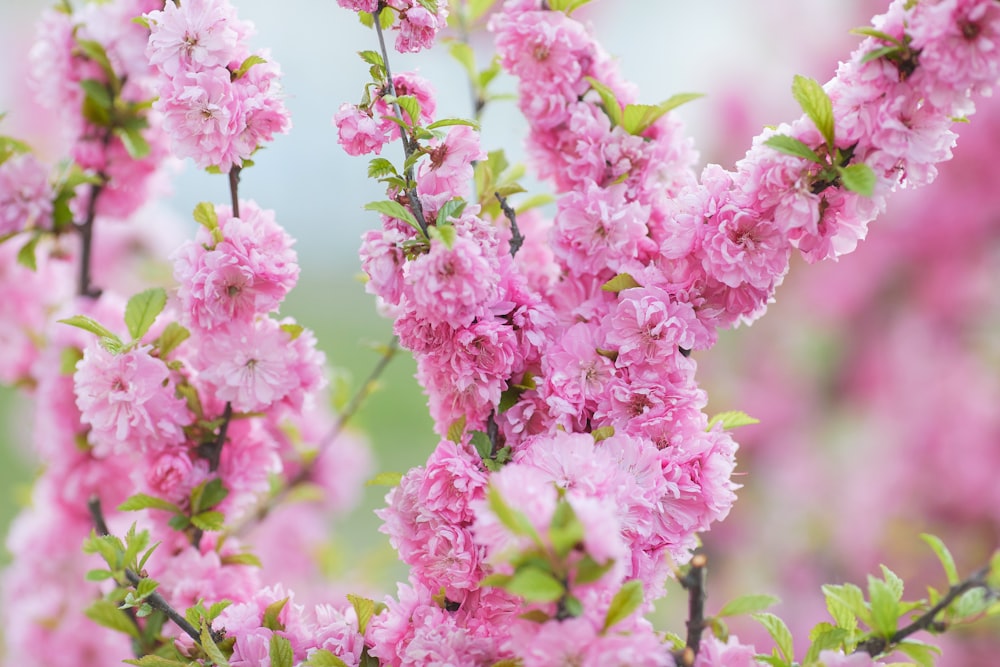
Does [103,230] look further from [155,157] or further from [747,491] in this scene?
[747,491]

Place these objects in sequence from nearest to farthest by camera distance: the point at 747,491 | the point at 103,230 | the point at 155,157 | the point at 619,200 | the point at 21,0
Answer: the point at 619,200 → the point at 155,157 → the point at 103,230 → the point at 747,491 → the point at 21,0

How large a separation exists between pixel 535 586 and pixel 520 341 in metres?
0.21

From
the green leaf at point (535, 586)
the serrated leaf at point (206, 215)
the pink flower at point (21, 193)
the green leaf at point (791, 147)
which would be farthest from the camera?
the pink flower at point (21, 193)

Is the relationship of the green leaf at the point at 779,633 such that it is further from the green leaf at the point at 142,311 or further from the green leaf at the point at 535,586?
the green leaf at the point at 142,311

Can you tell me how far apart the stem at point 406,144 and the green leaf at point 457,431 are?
0.14 m

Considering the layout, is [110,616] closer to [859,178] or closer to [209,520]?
[209,520]

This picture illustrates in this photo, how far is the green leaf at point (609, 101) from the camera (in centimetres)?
70

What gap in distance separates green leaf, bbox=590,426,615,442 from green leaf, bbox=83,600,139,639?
1.34 feet

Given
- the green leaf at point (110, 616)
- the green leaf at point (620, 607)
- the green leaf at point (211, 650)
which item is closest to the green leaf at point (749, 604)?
the green leaf at point (620, 607)

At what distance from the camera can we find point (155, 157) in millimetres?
917

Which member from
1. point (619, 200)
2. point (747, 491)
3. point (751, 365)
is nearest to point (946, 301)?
point (751, 365)

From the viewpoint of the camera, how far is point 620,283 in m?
0.64

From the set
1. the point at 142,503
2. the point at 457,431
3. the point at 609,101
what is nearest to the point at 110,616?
the point at 142,503

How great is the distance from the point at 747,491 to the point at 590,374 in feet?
5.03
